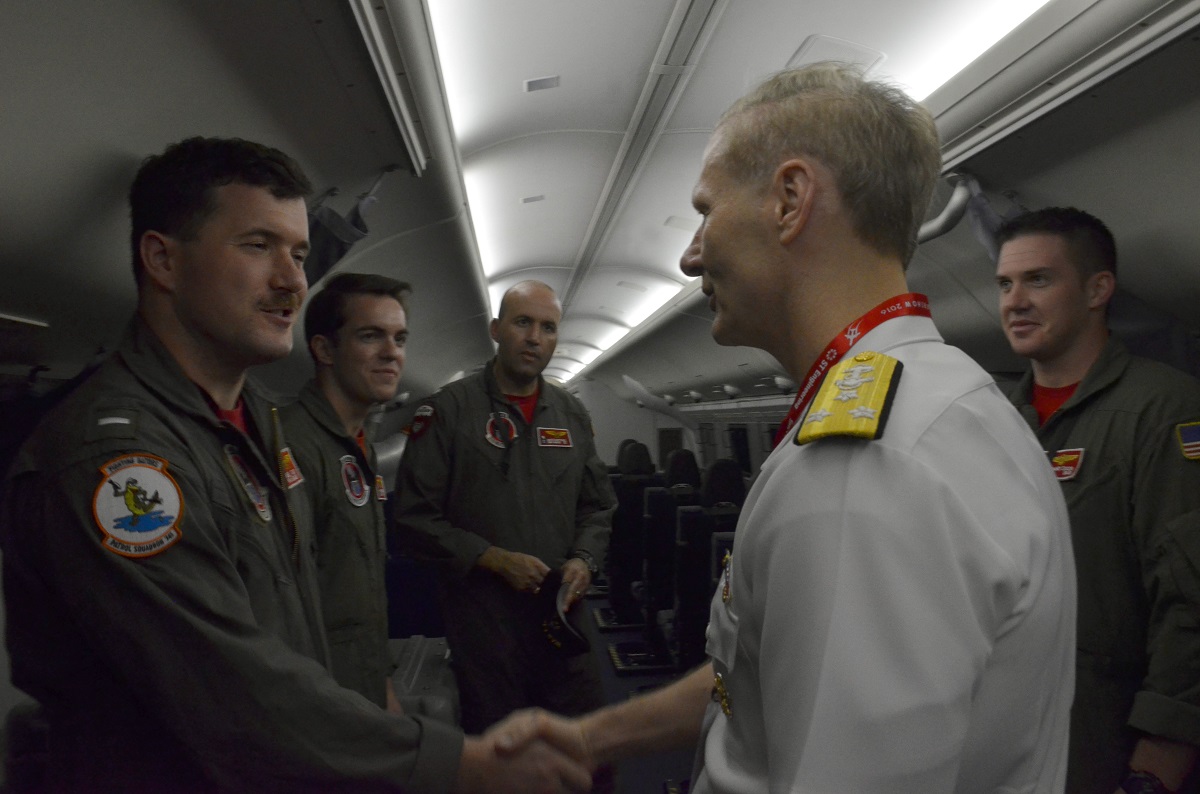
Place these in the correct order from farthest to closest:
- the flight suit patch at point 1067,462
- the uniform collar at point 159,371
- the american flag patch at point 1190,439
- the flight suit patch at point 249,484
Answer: the flight suit patch at point 1067,462 → the american flag patch at point 1190,439 → the flight suit patch at point 249,484 → the uniform collar at point 159,371

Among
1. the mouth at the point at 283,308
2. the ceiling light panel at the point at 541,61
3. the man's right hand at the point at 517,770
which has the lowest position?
the man's right hand at the point at 517,770

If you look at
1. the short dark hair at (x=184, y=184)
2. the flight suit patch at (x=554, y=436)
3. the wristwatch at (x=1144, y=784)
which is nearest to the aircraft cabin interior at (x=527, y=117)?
the short dark hair at (x=184, y=184)

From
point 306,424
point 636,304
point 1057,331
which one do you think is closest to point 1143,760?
point 1057,331

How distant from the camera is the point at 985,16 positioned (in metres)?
3.08

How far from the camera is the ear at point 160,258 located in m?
1.91

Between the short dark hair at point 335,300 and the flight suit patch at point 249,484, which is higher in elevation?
the short dark hair at point 335,300

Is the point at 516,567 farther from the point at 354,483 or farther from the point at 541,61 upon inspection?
the point at 541,61

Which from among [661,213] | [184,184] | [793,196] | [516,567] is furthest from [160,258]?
[661,213]

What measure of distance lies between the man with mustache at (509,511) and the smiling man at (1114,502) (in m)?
1.94

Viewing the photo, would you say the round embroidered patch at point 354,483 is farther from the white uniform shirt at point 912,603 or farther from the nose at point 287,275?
the white uniform shirt at point 912,603

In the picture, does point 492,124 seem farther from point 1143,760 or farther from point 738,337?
point 1143,760

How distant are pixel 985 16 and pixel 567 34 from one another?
1.81m

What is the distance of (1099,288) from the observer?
9.46 ft

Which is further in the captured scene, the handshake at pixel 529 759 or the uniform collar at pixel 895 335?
the handshake at pixel 529 759
